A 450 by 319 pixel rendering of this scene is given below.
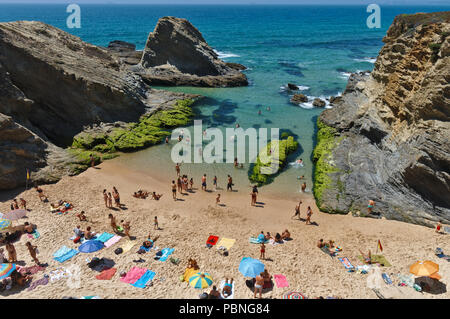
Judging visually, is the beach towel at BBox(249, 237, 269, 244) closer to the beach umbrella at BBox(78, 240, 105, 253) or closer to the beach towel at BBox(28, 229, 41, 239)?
the beach umbrella at BBox(78, 240, 105, 253)

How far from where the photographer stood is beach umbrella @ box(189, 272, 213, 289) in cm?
1267

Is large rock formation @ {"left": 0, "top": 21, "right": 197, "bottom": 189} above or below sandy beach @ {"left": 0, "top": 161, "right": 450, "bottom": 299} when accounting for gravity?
above

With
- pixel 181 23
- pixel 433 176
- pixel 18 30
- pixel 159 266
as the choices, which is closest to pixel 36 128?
pixel 18 30

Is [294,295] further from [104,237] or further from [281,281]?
[104,237]

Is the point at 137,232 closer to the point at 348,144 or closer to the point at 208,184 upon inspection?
the point at 208,184

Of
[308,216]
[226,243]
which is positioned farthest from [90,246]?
[308,216]

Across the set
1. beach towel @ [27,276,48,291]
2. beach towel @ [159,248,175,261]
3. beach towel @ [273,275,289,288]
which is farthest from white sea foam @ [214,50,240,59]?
beach towel @ [27,276,48,291]

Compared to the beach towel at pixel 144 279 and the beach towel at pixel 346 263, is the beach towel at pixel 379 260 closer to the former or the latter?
the beach towel at pixel 346 263

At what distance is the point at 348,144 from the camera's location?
26.0 metres

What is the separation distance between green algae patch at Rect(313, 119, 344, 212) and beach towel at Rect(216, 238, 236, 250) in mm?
7126

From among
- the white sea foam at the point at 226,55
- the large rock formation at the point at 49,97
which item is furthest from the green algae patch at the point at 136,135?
the white sea foam at the point at 226,55

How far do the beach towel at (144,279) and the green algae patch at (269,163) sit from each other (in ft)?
37.8

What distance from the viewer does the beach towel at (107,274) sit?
44.0ft

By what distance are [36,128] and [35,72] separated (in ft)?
19.3
